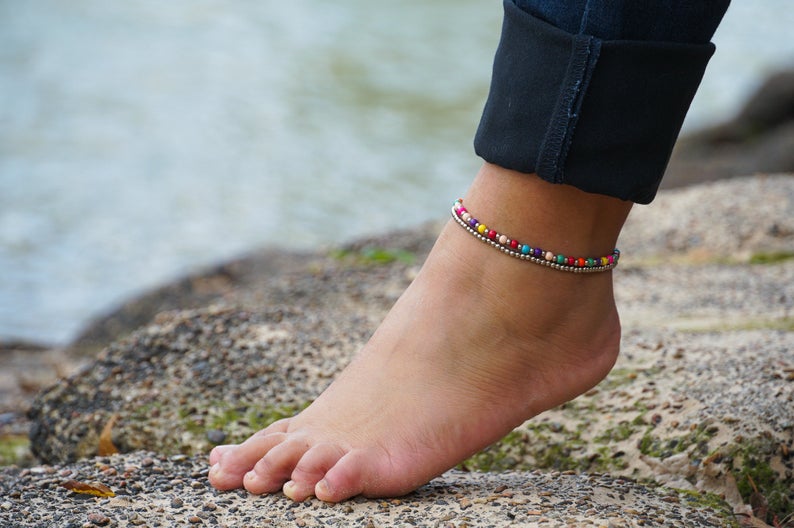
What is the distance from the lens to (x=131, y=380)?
1.99 meters

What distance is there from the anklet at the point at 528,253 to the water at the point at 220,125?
3334 millimetres

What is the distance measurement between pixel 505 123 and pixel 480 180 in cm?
16

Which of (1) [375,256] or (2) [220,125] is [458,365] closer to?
(1) [375,256]

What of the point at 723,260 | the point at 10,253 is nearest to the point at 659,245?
the point at 723,260

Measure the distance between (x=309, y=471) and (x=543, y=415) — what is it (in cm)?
59

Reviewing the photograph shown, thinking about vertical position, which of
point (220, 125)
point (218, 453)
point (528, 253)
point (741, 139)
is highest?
point (741, 139)

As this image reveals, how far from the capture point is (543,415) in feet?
5.93

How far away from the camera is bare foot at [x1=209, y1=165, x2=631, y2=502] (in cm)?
137

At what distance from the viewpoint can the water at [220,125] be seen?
17.6 ft

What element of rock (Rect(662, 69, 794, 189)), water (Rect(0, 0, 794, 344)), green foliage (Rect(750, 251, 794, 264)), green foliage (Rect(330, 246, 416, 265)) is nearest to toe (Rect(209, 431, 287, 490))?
green foliage (Rect(330, 246, 416, 265))

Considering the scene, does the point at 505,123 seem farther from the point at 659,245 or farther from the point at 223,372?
the point at 659,245

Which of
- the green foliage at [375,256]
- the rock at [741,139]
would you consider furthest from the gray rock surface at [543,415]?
the rock at [741,139]

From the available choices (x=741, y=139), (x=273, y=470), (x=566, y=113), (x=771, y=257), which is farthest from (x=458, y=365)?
(x=741, y=139)

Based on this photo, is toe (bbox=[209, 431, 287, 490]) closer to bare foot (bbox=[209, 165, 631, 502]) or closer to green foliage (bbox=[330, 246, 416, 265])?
bare foot (bbox=[209, 165, 631, 502])
